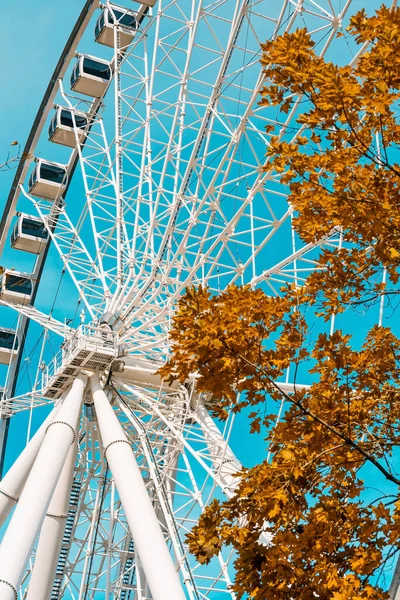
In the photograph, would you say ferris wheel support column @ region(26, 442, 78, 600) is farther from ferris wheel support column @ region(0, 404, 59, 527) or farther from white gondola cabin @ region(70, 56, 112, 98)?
white gondola cabin @ region(70, 56, 112, 98)

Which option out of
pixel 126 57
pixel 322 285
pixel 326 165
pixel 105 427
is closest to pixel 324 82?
pixel 326 165

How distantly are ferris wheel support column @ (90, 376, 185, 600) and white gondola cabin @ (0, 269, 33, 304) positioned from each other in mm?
12142

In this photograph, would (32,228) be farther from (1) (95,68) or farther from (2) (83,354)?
(2) (83,354)

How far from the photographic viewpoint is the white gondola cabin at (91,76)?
26.9 m

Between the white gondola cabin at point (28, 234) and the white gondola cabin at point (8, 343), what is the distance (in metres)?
3.20

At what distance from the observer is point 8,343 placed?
3161 cm

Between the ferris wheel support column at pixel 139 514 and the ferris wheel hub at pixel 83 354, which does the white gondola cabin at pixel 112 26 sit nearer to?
the ferris wheel hub at pixel 83 354

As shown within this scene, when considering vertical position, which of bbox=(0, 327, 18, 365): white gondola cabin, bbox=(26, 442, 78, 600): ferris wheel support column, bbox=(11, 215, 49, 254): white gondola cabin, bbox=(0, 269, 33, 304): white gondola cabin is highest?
bbox=(11, 215, 49, 254): white gondola cabin

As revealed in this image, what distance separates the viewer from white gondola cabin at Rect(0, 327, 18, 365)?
31500 mm

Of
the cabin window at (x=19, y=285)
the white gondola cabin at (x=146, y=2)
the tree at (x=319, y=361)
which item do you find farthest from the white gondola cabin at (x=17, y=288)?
the tree at (x=319, y=361)

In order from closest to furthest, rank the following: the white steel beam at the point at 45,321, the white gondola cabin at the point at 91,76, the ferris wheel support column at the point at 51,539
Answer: the ferris wheel support column at the point at 51,539, the white steel beam at the point at 45,321, the white gondola cabin at the point at 91,76

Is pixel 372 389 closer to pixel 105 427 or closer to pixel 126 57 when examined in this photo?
pixel 105 427

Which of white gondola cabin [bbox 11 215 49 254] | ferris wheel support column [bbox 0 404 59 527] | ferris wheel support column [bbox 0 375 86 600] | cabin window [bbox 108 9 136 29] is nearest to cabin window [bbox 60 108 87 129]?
cabin window [bbox 108 9 136 29]

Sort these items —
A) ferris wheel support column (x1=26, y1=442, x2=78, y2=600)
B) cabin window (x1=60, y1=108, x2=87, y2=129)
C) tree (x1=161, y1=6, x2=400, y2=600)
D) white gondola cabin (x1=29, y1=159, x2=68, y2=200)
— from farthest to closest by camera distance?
white gondola cabin (x1=29, y1=159, x2=68, y2=200), cabin window (x1=60, y1=108, x2=87, y2=129), ferris wheel support column (x1=26, y1=442, x2=78, y2=600), tree (x1=161, y1=6, x2=400, y2=600)
